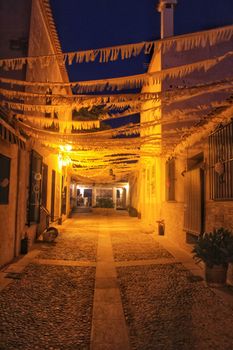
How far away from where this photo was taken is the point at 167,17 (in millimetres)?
15211

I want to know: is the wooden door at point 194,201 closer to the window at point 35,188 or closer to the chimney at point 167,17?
the window at point 35,188

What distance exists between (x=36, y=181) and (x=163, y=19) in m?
10.3

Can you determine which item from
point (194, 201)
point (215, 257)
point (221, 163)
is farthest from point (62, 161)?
point (215, 257)

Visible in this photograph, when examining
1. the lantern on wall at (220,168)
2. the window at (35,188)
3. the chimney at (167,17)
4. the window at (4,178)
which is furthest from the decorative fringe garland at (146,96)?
the chimney at (167,17)

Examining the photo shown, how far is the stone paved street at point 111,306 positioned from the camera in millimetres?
3516

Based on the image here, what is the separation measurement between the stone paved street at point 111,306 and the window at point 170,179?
3.71 meters

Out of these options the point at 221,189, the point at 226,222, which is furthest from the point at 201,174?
the point at 226,222

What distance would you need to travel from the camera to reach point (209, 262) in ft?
18.1

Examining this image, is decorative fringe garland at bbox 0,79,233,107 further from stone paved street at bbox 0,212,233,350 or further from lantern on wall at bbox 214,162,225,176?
stone paved street at bbox 0,212,233,350

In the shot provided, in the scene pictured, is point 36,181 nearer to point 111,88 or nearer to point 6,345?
point 111,88

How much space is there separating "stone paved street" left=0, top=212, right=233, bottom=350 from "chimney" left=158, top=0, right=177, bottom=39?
444 inches

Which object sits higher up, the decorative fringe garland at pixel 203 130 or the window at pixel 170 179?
the decorative fringe garland at pixel 203 130

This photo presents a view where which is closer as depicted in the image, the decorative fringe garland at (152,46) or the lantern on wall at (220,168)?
the decorative fringe garland at (152,46)

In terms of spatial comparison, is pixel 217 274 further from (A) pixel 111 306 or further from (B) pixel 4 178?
(B) pixel 4 178
